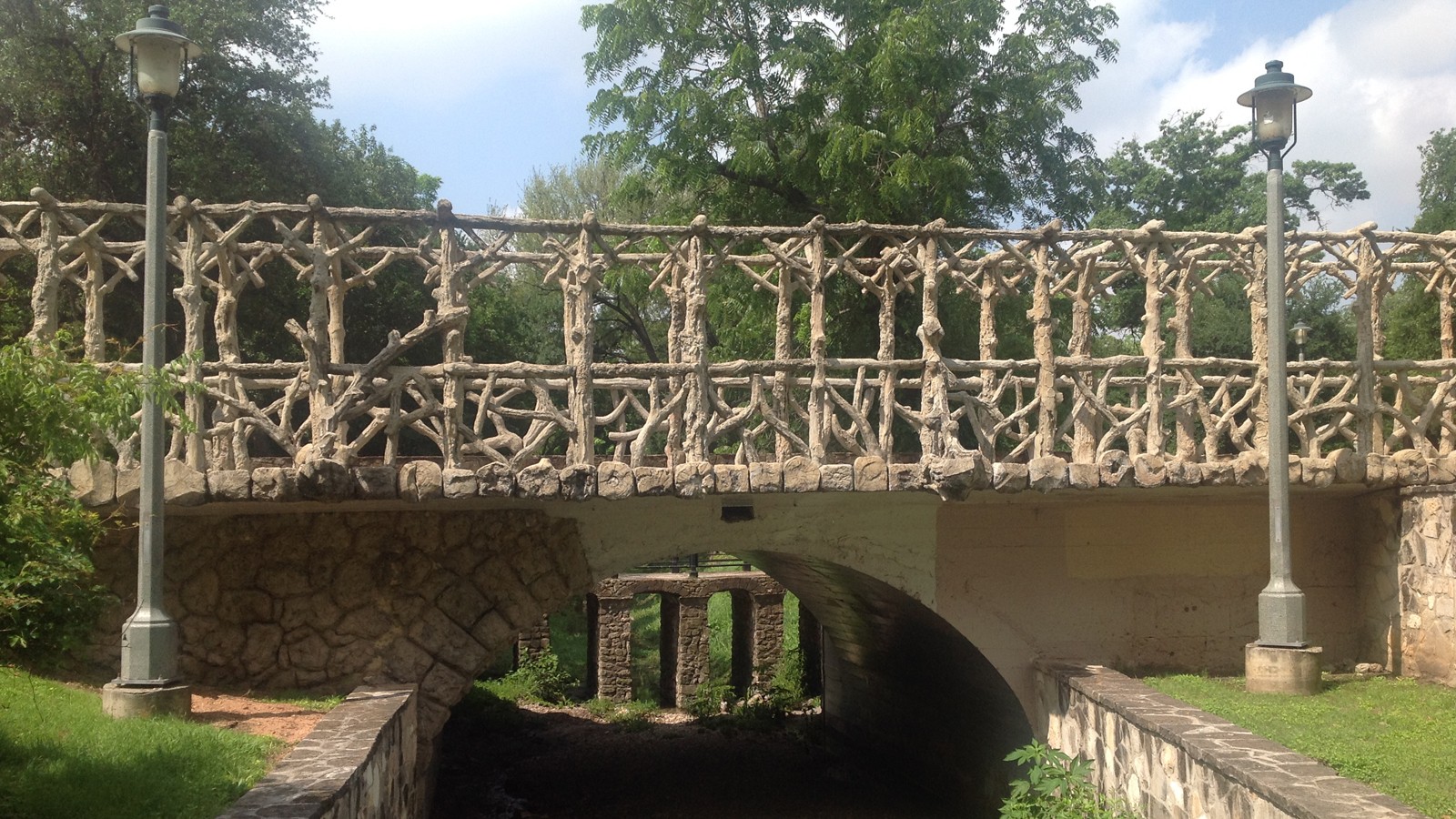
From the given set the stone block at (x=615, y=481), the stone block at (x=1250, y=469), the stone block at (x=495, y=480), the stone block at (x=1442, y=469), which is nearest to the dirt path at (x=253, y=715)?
the stone block at (x=495, y=480)

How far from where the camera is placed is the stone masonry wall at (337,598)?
8.88 meters

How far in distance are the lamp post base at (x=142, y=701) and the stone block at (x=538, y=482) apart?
2476 mm

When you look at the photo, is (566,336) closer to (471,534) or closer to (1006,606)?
(471,534)

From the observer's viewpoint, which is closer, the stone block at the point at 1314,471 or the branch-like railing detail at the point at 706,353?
the branch-like railing detail at the point at 706,353

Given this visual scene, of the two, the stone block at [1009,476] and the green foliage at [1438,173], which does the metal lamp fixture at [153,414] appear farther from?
the green foliage at [1438,173]

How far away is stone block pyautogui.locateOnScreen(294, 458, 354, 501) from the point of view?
791 centimetres

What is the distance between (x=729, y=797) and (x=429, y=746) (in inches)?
226

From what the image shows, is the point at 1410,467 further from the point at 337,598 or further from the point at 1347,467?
the point at 337,598

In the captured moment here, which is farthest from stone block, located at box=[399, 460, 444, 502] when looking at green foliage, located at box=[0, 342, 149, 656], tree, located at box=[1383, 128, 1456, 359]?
tree, located at box=[1383, 128, 1456, 359]

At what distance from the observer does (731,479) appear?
28.1 feet

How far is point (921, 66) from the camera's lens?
1439 cm

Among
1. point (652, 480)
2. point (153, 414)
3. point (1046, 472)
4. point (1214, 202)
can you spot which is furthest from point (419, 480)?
point (1214, 202)

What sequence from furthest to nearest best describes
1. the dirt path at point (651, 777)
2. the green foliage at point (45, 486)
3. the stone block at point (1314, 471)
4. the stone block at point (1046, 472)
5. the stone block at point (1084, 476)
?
the dirt path at point (651, 777) → the stone block at point (1314, 471) → the stone block at point (1084, 476) → the stone block at point (1046, 472) → the green foliage at point (45, 486)

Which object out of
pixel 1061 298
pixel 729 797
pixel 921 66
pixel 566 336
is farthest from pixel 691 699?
pixel 566 336
